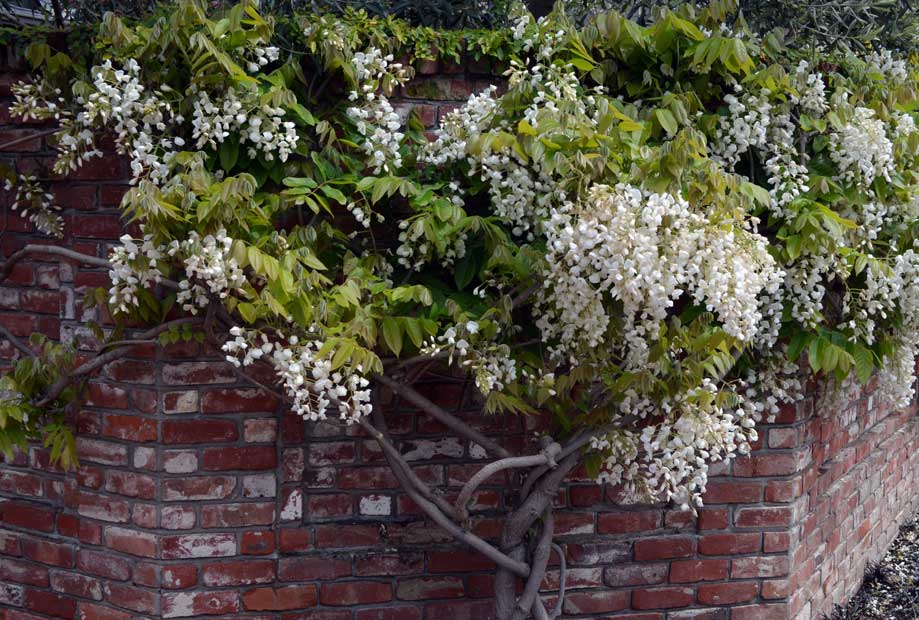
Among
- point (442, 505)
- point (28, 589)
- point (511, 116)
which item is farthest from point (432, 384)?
point (28, 589)

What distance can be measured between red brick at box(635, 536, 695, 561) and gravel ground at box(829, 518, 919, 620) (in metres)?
1.06

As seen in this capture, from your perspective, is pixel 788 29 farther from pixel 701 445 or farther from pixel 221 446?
pixel 221 446

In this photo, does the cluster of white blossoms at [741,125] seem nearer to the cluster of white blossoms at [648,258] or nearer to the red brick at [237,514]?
the cluster of white blossoms at [648,258]

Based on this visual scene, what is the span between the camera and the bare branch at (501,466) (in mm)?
2682

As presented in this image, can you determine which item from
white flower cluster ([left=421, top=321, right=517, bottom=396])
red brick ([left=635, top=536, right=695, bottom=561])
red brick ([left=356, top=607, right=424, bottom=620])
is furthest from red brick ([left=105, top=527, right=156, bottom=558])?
red brick ([left=635, top=536, right=695, bottom=561])

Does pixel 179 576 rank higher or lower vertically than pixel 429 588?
higher

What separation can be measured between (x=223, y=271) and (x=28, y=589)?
156 cm

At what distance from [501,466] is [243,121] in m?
1.15

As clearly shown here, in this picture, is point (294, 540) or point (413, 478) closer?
point (413, 478)

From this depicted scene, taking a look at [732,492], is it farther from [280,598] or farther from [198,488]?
[198,488]

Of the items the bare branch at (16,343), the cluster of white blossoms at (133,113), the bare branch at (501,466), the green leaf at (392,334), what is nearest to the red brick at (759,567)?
the bare branch at (501,466)

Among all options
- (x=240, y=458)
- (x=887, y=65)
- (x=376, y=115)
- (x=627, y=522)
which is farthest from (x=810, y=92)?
(x=240, y=458)

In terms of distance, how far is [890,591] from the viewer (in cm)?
449

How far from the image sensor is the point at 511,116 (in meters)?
2.78
